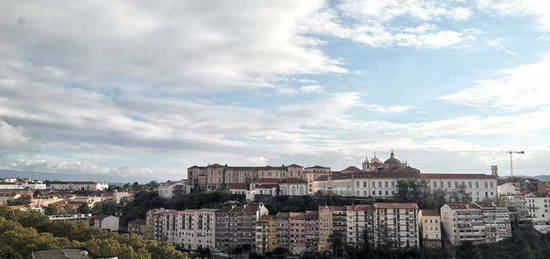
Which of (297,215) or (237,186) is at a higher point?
(237,186)

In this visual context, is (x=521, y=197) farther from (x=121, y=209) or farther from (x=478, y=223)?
(x=121, y=209)

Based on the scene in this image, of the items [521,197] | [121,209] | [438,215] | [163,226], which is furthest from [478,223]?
[121,209]

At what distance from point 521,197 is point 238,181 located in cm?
3750

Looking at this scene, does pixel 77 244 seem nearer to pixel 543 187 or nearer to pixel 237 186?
pixel 237 186

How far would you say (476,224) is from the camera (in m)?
49.9

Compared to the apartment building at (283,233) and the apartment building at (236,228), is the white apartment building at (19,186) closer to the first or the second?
the apartment building at (236,228)

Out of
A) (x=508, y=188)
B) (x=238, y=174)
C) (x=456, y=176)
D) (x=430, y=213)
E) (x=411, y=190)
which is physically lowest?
(x=430, y=213)

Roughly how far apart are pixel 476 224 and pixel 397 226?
751 cm

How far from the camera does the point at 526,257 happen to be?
46188 mm

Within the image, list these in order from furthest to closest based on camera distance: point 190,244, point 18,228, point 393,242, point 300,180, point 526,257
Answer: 1. point 300,180
2. point 190,244
3. point 393,242
4. point 526,257
5. point 18,228

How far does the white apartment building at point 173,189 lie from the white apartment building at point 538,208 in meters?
44.2

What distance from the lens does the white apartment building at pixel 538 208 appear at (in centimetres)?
5556

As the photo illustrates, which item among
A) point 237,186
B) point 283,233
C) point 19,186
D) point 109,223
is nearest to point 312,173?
point 237,186

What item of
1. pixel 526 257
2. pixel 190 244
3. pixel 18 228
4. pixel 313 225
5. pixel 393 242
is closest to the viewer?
pixel 18 228
